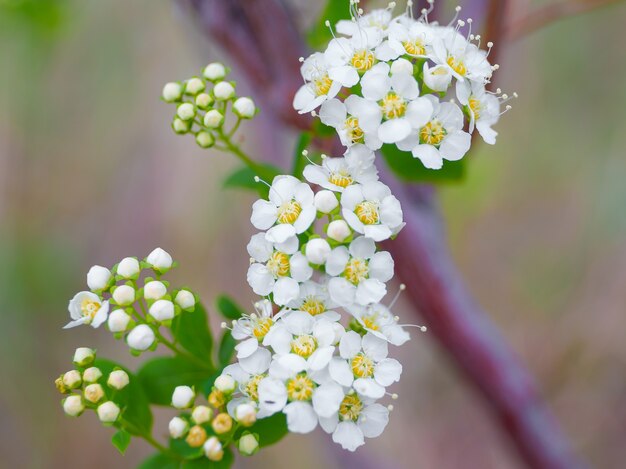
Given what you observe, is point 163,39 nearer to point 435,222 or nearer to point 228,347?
point 435,222

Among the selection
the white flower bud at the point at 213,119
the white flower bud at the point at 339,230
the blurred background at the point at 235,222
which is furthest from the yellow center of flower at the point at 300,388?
the blurred background at the point at 235,222

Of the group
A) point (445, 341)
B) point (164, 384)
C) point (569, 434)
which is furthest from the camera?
point (569, 434)

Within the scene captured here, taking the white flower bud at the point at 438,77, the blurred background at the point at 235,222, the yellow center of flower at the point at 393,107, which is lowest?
the blurred background at the point at 235,222

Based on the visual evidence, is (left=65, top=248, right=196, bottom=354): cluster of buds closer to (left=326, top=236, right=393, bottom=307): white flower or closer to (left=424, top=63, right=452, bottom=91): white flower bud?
(left=326, top=236, right=393, bottom=307): white flower

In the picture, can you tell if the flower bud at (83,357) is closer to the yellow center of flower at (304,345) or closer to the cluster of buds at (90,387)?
the cluster of buds at (90,387)

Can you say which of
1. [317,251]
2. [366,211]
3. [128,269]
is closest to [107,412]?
[128,269]

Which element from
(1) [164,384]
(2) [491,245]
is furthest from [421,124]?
(2) [491,245]
